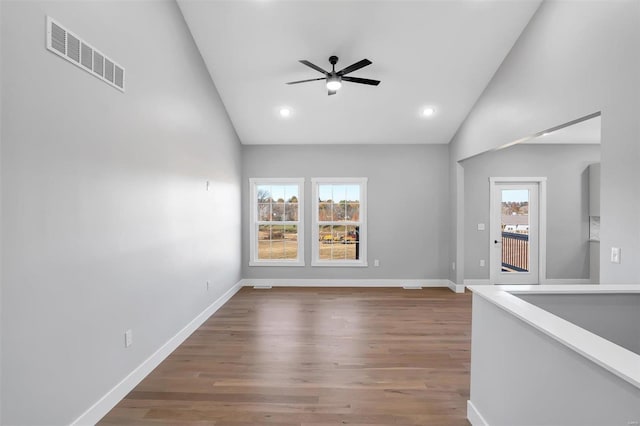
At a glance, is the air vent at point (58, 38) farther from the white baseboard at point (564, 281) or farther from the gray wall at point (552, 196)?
the white baseboard at point (564, 281)

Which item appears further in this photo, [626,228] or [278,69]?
[278,69]

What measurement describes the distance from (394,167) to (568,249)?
3497 millimetres

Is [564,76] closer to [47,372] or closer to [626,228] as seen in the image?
[626,228]

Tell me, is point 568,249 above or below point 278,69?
below

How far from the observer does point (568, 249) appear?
5.93m

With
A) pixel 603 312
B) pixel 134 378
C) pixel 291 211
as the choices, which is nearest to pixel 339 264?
pixel 291 211

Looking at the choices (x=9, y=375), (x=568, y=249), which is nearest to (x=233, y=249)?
(x=9, y=375)

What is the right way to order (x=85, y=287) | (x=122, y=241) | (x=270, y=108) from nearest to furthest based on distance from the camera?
(x=85, y=287), (x=122, y=241), (x=270, y=108)

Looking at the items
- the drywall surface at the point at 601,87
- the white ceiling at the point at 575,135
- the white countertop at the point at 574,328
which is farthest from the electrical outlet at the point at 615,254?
the white ceiling at the point at 575,135

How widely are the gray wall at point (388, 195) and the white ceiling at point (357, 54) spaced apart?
0.63 metres

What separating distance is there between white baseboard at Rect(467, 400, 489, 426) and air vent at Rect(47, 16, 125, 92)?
336 cm

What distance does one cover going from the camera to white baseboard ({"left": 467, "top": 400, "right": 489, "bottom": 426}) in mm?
2054

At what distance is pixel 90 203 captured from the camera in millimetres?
2133

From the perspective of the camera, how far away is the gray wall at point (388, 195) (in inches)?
234
